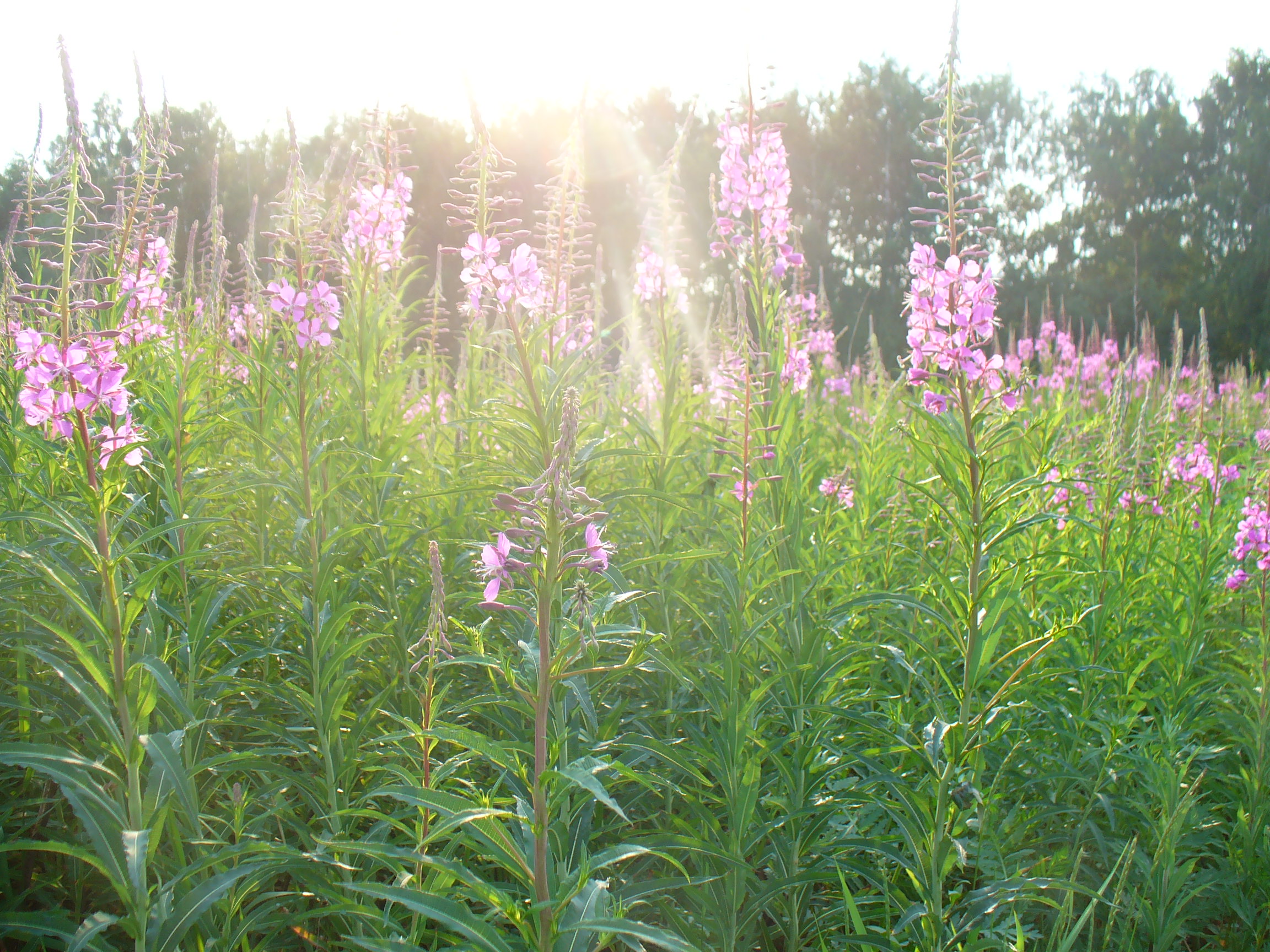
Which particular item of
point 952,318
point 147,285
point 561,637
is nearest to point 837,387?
point 952,318

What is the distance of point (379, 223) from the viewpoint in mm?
3836

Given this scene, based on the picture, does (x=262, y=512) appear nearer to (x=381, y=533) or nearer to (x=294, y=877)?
(x=381, y=533)

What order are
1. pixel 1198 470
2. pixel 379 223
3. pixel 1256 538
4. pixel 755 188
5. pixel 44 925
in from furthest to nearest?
pixel 1198 470, pixel 379 223, pixel 1256 538, pixel 755 188, pixel 44 925

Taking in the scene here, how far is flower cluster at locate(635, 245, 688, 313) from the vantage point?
13.5 feet

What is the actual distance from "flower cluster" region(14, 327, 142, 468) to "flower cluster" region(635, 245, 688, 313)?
2.38 meters

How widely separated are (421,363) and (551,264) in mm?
769

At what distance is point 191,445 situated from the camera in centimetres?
275

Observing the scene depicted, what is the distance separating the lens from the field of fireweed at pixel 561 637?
1.81 m

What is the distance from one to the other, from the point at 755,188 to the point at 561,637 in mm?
2297

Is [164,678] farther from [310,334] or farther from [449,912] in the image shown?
[310,334]

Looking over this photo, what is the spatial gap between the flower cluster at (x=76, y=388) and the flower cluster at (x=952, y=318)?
88.0 inches

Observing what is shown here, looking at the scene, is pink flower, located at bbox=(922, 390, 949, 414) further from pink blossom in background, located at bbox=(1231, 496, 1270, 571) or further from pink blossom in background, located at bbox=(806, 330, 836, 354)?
pink blossom in background, located at bbox=(806, 330, 836, 354)

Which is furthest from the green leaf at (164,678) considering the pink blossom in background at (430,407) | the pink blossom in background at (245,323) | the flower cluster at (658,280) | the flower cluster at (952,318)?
the flower cluster at (658,280)

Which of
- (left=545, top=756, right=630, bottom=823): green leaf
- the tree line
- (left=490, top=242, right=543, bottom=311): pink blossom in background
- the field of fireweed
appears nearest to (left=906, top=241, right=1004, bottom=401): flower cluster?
the field of fireweed
